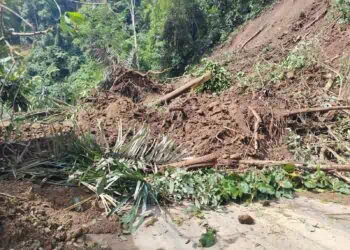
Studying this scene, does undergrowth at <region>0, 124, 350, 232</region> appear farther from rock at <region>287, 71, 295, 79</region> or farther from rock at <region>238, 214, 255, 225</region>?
rock at <region>287, 71, 295, 79</region>

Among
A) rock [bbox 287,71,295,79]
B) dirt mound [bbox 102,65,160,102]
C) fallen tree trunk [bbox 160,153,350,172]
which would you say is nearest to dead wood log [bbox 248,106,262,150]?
fallen tree trunk [bbox 160,153,350,172]

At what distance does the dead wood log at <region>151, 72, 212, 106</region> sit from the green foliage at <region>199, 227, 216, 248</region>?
5446 millimetres

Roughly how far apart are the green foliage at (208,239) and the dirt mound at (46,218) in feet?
2.72

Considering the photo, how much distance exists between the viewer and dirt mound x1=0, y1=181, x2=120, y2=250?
317 centimetres

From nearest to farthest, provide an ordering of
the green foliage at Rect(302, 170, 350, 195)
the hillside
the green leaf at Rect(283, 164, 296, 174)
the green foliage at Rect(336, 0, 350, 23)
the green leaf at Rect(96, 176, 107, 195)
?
the hillside, the green leaf at Rect(96, 176, 107, 195), the green foliage at Rect(302, 170, 350, 195), the green leaf at Rect(283, 164, 296, 174), the green foliage at Rect(336, 0, 350, 23)

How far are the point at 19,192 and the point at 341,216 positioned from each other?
3.32 metres

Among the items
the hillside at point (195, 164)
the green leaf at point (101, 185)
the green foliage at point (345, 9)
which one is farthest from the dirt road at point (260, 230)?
the green foliage at point (345, 9)

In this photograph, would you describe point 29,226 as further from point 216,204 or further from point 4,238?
point 216,204

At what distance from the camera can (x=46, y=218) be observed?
352 cm

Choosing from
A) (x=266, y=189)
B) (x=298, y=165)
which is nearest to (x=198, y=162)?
(x=266, y=189)

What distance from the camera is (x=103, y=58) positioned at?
44.0ft

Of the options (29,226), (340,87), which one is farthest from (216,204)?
(340,87)

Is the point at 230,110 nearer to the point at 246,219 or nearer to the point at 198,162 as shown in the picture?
the point at 198,162

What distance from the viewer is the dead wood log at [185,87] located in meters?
8.89
